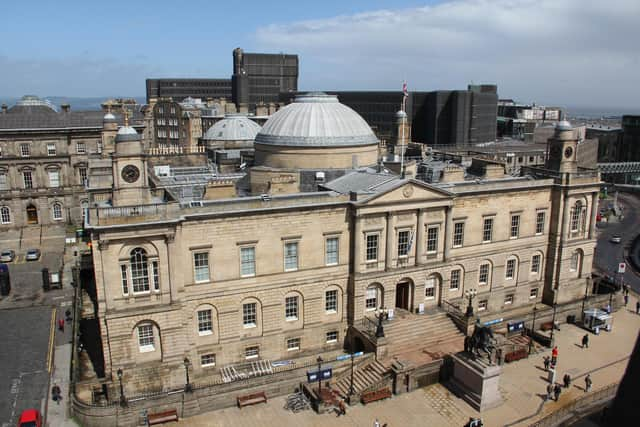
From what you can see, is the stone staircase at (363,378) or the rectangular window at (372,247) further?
the rectangular window at (372,247)

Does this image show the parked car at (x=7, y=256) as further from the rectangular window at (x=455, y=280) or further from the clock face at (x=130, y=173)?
the rectangular window at (x=455, y=280)

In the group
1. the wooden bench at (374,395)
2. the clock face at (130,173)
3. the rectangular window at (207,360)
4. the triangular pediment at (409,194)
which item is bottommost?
the wooden bench at (374,395)

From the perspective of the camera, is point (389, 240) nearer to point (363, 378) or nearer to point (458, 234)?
point (458, 234)

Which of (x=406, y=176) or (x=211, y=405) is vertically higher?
(x=406, y=176)

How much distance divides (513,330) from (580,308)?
29.9 ft

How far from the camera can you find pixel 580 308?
5094 centimetres

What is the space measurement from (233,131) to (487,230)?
3938cm

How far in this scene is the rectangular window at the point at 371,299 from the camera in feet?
144

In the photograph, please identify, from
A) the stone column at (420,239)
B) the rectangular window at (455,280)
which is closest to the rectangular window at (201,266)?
the stone column at (420,239)

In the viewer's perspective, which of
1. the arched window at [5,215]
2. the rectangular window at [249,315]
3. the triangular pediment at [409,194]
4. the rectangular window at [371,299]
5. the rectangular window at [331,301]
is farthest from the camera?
the arched window at [5,215]

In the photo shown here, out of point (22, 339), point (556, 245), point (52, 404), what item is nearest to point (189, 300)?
point (52, 404)

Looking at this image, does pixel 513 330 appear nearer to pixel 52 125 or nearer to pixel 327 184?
pixel 327 184

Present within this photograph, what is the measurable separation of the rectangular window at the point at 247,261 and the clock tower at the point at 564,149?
31028 millimetres

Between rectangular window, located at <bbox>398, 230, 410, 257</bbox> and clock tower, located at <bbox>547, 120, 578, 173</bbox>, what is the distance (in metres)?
18.7
